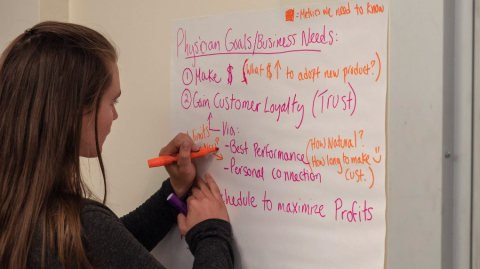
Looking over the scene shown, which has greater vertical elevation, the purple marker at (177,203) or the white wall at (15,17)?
the white wall at (15,17)

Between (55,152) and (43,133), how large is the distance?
0.12 ft

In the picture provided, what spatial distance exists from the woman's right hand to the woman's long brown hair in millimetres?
258

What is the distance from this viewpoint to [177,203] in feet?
2.99

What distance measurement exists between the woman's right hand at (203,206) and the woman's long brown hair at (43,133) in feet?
0.85

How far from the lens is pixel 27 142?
670mm

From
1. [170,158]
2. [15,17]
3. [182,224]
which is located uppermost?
[15,17]

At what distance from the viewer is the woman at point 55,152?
2.05 feet

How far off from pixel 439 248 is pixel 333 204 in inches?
9.4

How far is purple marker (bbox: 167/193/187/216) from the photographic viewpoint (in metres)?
0.91

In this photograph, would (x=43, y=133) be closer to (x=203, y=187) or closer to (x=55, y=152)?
(x=55, y=152)

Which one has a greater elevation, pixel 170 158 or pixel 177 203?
pixel 170 158

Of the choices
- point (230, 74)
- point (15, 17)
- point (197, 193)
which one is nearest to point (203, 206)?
point (197, 193)

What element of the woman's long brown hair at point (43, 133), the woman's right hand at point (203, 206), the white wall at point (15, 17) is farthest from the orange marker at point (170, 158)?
the white wall at point (15, 17)

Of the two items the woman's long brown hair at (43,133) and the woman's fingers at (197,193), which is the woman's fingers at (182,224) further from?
the woman's long brown hair at (43,133)
